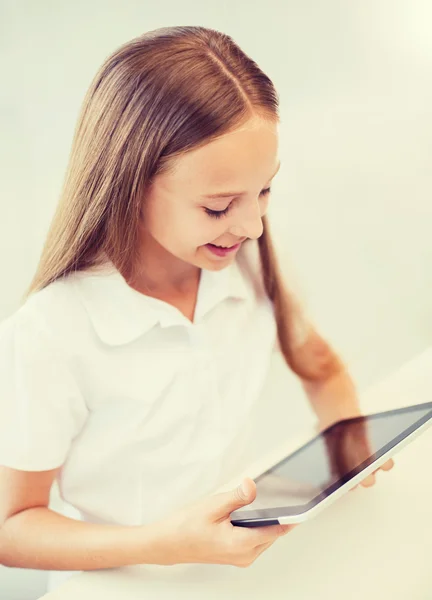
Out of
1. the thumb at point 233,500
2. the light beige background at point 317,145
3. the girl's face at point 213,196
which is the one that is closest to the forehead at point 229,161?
the girl's face at point 213,196

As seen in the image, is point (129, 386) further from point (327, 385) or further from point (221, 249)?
point (327, 385)

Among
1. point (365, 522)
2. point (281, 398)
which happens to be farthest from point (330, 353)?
point (365, 522)

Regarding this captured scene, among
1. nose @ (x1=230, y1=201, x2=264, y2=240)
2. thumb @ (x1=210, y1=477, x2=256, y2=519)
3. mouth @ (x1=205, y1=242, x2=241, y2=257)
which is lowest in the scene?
thumb @ (x1=210, y1=477, x2=256, y2=519)

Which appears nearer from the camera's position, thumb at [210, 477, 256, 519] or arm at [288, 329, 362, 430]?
thumb at [210, 477, 256, 519]

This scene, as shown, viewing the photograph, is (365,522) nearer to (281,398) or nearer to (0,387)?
(281,398)

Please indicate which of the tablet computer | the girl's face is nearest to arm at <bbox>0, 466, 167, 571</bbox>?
the tablet computer

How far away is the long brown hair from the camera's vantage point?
2.16ft

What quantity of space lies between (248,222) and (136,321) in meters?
0.16

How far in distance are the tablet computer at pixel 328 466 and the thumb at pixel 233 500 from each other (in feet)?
0.05

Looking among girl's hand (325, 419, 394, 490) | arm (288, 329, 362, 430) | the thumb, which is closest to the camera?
Result: the thumb

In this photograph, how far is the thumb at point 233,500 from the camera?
603 millimetres

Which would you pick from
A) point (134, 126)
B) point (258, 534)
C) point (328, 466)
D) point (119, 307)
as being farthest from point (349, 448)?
point (134, 126)

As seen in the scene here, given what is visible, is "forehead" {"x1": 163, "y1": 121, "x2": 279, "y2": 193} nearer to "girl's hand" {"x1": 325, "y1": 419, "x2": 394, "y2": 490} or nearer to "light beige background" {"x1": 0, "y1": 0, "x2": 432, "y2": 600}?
"light beige background" {"x1": 0, "y1": 0, "x2": 432, "y2": 600}

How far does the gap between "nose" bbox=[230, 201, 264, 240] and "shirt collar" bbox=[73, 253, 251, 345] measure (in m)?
0.12
